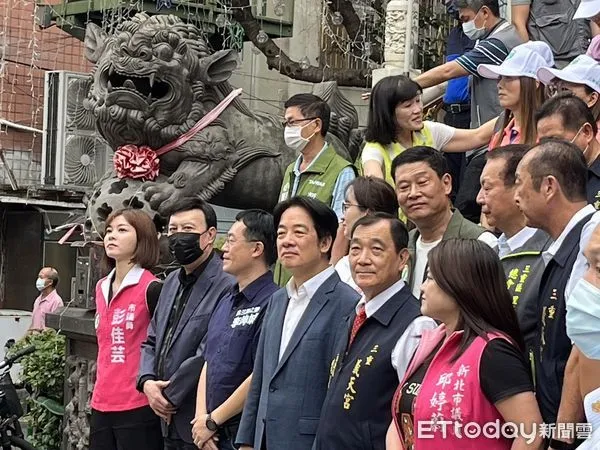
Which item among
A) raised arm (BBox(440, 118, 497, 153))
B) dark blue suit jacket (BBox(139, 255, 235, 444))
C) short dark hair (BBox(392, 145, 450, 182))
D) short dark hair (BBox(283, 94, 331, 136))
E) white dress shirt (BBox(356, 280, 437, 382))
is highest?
short dark hair (BBox(283, 94, 331, 136))


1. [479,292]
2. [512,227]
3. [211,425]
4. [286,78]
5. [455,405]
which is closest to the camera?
[455,405]

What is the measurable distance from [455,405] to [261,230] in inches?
86.1

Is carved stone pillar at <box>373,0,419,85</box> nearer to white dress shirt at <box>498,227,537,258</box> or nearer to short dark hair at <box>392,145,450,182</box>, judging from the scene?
short dark hair at <box>392,145,450,182</box>

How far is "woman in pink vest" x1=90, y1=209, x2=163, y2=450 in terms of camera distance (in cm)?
630

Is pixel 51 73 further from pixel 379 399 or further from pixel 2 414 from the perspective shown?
pixel 379 399

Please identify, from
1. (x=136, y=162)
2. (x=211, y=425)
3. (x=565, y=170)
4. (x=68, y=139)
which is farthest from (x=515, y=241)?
(x=68, y=139)

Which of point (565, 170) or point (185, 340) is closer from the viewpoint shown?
point (565, 170)

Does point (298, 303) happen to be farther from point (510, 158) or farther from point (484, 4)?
point (484, 4)

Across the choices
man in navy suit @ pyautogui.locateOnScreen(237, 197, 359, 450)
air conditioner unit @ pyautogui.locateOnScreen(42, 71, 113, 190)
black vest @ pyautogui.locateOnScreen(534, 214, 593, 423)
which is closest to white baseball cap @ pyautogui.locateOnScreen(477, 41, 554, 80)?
man in navy suit @ pyautogui.locateOnScreen(237, 197, 359, 450)

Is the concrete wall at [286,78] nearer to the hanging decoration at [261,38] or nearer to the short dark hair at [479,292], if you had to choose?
the hanging decoration at [261,38]

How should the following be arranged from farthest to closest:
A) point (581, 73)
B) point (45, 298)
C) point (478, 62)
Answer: point (45, 298)
point (478, 62)
point (581, 73)

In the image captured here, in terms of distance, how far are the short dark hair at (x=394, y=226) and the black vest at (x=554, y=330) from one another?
2.54 feet

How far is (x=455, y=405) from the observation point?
3.77 m

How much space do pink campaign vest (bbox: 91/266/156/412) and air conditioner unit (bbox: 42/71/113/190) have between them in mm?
8700
